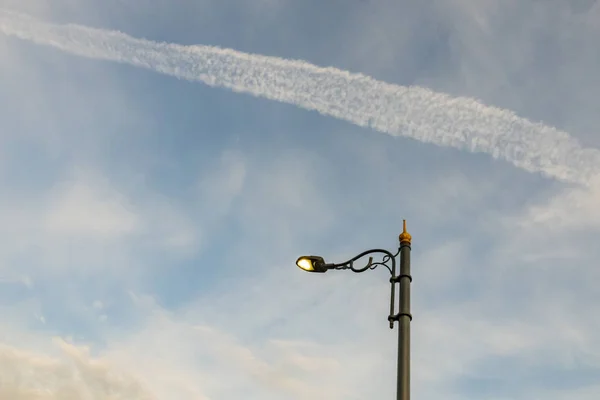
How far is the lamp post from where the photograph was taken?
8.56 metres

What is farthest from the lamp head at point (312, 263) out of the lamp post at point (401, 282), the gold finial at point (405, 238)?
the gold finial at point (405, 238)

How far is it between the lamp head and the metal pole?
1.74 meters

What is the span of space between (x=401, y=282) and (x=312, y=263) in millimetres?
2050

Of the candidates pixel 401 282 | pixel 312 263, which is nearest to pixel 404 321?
pixel 401 282

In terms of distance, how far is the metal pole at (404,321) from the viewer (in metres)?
8.47

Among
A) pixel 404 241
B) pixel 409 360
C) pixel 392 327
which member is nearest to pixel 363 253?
A: pixel 404 241

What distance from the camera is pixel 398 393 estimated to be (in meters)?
8.42

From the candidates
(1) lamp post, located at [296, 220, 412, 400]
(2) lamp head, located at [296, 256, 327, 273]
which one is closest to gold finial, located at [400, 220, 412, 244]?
(1) lamp post, located at [296, 220, 412, 400]

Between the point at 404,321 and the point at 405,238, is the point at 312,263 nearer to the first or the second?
the point at 405,238

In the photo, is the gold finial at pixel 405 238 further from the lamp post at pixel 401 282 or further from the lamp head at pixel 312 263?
the lamp head at pixel 312 263

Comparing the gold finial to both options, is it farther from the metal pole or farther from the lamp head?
the lamp head

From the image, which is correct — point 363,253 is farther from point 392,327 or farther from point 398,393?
point 398,393

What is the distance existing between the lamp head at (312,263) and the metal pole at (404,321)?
5.71 ft

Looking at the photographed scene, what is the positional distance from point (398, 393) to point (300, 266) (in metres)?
3.50
